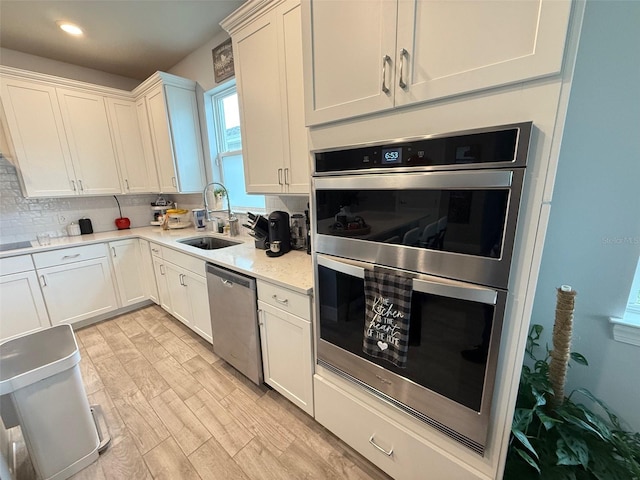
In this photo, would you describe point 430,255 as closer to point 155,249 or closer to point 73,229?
point 155,249

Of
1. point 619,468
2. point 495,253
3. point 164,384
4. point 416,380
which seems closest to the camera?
point 495,253

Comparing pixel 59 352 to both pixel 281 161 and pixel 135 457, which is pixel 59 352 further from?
pixel 281 161

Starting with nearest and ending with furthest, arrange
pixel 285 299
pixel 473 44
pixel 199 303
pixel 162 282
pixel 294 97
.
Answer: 1. pixel 473 44
2. pixel 285 299
3. pixel 294 97
4. pixel 199 303
5. pixel 162 282

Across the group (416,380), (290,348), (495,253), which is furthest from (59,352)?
(495,253)

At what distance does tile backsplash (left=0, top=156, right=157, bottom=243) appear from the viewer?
254 centimetres

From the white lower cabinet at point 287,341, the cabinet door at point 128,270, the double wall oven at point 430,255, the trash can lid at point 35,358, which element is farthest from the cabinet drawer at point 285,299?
the cabinet door at point 128,270

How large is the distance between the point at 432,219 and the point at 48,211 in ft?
12.8

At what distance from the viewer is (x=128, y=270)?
9.49 ft

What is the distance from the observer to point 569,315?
0.96 metres

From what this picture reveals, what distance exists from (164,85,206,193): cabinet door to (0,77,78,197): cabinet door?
1.10m

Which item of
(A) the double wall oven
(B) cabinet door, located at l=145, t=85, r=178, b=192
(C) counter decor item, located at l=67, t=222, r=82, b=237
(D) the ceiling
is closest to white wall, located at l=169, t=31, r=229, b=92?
(D) the ceiling

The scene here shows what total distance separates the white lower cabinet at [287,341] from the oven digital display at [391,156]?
777 mm

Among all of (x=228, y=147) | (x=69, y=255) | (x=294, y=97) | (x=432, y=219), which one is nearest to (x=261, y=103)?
(x=294, y=97)

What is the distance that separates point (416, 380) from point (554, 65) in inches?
42.0
